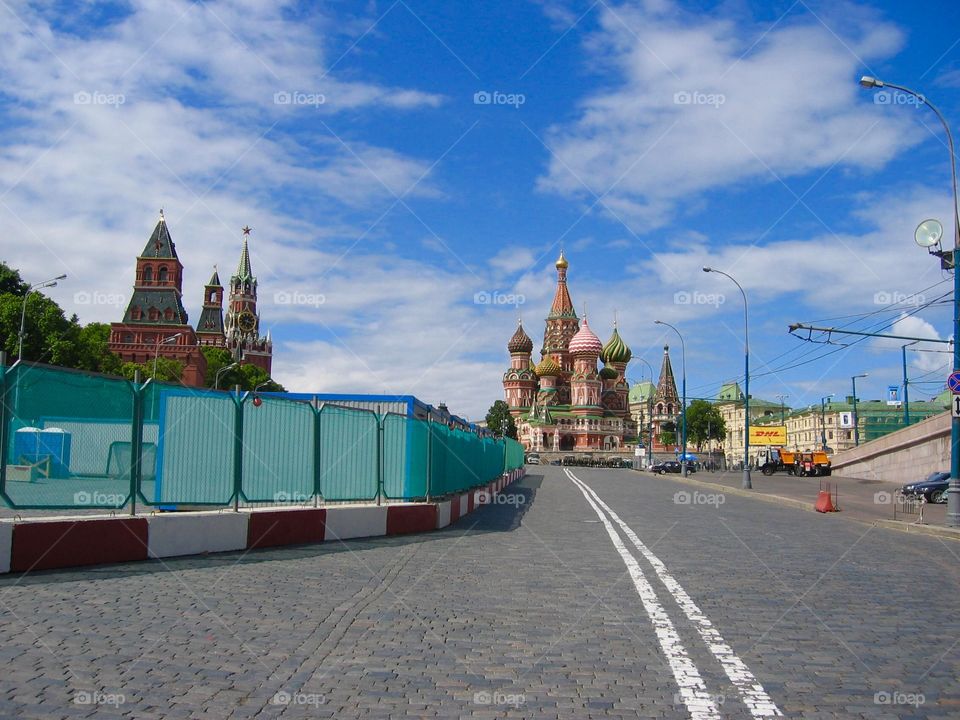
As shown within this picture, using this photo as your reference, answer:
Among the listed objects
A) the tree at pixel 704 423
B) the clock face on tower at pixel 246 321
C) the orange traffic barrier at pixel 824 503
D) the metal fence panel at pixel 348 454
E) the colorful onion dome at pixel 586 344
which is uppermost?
the clock face on tower at pixel 246 321

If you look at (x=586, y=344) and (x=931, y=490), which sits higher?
(x=586, y=344)

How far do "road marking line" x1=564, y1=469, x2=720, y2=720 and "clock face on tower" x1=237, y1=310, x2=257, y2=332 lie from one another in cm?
17285

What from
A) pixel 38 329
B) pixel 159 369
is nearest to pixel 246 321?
pixel 159 369

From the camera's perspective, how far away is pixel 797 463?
67.8 metres

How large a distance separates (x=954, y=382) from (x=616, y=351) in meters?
137

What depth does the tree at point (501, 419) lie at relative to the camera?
514ft

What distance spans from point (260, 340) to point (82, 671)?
179723 millimetres

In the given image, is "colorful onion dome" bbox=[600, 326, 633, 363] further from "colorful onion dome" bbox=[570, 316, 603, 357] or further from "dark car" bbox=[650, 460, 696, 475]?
"dark car" bbox=[650, 460, 696, 475]

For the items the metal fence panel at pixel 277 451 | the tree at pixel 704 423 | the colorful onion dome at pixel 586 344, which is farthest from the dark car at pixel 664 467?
the tree at pixel 704 423

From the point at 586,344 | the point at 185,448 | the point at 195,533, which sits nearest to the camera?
the point at 195,533

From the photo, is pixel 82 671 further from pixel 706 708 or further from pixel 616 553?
pixel 616 553

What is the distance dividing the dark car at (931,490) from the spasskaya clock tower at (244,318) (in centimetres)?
15246

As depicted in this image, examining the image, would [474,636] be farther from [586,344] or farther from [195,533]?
[586,344]

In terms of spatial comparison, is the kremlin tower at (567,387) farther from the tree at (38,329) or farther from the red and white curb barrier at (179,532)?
the red and white curb barrier at (179,532)
